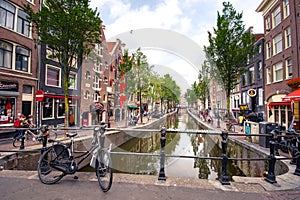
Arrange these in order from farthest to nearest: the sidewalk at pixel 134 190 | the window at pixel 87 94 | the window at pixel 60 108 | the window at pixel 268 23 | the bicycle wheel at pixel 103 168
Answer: the window at pixel 87 94, the window at pixel 268 23, the window at pixel 60 108, the bicycle wheel at pixel 103 168, the sidewalk at pixel 134 190

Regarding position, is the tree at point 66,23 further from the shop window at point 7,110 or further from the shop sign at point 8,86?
the shop window at point 7,110

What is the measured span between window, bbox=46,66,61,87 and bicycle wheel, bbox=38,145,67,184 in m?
14.0

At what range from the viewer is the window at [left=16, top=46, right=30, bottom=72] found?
42.4 ft

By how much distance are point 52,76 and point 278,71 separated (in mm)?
22924

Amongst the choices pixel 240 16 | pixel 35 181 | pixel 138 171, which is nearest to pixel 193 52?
pixel 240 16

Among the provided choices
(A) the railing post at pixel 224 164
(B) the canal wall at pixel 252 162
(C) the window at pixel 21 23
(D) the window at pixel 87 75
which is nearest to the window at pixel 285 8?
(B) the canal wall at pixel 252 162

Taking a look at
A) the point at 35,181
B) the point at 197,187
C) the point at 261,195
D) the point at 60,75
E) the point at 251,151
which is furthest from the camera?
the point at 60,75

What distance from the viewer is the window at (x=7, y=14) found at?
38.7 feet

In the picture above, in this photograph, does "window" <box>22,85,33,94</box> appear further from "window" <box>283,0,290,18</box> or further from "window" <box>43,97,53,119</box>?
"window" <box>283,0,290,18</box>

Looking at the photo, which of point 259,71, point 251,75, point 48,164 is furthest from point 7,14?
point 251,75

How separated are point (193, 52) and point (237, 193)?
10508mm

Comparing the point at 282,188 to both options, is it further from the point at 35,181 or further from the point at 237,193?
the point at 35,181

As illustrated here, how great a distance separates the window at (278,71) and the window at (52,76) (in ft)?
73.6

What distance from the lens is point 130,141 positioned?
15617 millimetres
